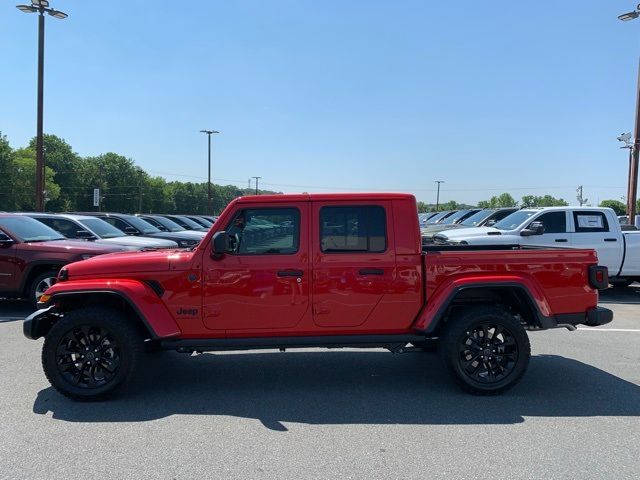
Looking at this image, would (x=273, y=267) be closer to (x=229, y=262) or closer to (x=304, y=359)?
(x=229, y=262)

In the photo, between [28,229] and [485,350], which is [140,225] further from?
[485,350]

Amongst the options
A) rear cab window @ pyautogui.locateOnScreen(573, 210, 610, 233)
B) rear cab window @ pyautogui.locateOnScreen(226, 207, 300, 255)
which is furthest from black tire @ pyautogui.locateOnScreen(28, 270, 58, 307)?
rear cab window @ pyautogui.locateOnScreen(573, 210, 610, 233)

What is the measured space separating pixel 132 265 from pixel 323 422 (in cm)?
223

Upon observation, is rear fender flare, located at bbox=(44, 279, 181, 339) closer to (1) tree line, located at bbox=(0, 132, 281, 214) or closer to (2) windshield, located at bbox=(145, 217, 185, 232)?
(2) windshield, located at bbox=(145, 217, 185, 232)

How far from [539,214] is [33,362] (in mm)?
9713

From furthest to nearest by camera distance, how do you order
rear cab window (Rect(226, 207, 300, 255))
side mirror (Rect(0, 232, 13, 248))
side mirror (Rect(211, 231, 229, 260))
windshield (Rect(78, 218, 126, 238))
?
windshield (Rect(78, 218, 126, 238))
side mirror (Rect(0, 232, 13, 248))
rear cab window (Rect(226, 207, 300, 255))
side mirror (Rect(211, 231, 229, 260))

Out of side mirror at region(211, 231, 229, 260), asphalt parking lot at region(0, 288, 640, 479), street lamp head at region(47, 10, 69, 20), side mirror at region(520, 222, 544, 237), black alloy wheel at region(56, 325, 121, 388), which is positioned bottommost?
asphalt parking lot at region(0, 288, 640, 479)

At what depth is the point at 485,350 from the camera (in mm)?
4977

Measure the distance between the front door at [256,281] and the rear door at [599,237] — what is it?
838cm

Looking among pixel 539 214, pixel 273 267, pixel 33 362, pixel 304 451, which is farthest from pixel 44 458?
pixel 539 214

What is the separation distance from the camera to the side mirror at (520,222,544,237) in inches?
415

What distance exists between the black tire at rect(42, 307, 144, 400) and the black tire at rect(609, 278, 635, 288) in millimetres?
10591

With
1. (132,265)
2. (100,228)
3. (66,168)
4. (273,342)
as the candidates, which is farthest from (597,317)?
(66,168)

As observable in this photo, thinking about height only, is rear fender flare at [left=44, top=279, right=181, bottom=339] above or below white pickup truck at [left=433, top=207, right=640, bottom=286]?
below
